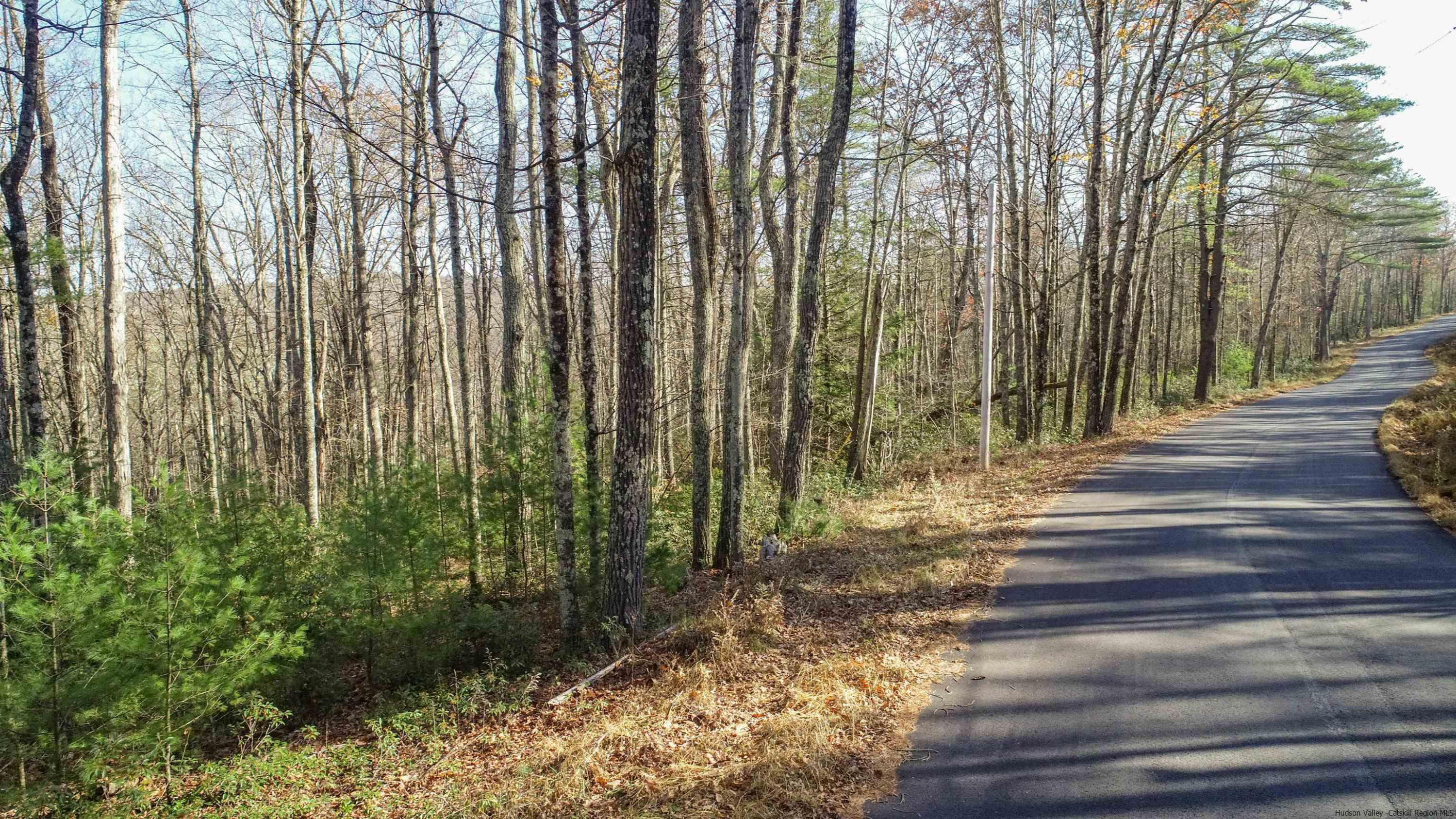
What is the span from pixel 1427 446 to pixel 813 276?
10.9 meters

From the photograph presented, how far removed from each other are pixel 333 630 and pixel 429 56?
9.62m

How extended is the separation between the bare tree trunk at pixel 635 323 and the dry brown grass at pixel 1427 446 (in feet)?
30.0

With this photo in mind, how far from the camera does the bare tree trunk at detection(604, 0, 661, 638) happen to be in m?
6.35

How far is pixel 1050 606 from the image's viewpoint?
6.92 metres

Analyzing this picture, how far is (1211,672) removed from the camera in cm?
535

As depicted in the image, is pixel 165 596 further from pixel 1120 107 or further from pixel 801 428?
pixel 1120 107

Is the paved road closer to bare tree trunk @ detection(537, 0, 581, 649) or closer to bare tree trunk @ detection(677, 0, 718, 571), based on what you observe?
bare tree trunk @ detection(537, 0, 581, 649)

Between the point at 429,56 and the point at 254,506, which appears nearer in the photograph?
the point at 254,506

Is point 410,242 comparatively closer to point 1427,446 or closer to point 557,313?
point 557,313

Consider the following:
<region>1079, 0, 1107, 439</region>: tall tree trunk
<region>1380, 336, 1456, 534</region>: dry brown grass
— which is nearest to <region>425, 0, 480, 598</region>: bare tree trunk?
<region>1380, 336, 1456, 534</region>: dry brown grass

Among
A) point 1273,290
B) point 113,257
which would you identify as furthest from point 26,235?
point 1273,290

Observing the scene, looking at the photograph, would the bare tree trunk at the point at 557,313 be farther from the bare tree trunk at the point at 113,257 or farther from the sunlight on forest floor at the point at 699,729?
the bare tree trunk at the point at 113,257

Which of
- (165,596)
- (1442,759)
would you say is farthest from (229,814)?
(1442,759)

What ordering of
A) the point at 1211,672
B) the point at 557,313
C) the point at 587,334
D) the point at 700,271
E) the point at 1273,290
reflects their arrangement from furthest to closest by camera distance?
1. the point at 1273,290
2. the point at 700,271
3. the point at 587,334
4. the point at 557,313
5. the point at 1211,672
